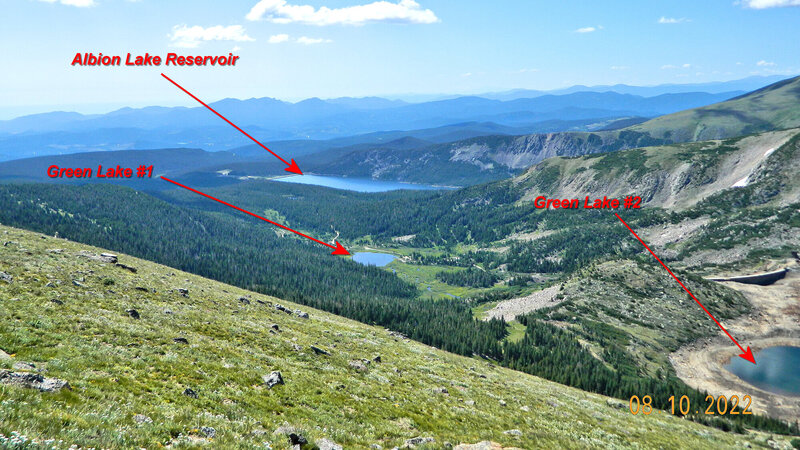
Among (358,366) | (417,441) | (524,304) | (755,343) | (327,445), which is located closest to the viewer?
(327,445)

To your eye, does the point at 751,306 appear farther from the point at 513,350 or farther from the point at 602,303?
the point at 513,350

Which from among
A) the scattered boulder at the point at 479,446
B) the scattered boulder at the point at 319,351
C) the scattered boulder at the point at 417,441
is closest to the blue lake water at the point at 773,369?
the scattered boulder at the point at 479,446

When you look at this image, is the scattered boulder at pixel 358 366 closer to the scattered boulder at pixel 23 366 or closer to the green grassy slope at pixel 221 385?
the green grassy slope at pixel 221 385

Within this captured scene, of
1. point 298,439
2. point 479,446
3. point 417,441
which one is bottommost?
point 479,446

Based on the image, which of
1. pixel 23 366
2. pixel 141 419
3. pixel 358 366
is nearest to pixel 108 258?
pixel 358 366

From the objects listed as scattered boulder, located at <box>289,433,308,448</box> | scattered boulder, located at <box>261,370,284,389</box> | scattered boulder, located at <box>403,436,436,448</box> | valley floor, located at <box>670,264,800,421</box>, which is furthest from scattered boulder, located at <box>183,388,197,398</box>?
valley floor, located at <box>670,264,800,421</box>

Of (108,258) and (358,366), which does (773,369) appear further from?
(108,258)

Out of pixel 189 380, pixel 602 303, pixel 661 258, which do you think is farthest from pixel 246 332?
pixel 661 258
